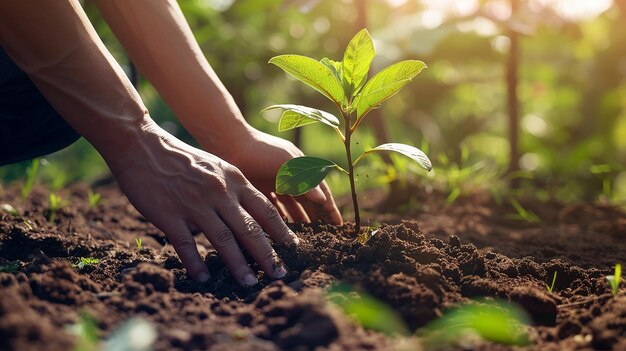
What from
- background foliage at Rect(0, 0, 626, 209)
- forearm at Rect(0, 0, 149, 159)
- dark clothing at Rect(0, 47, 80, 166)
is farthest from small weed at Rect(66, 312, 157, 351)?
background foliage at Rect(0, 0, 626, 209)

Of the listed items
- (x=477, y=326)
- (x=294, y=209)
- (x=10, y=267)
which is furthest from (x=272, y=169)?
(x=477, y=326)

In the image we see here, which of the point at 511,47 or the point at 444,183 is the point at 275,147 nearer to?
the point at 444,183

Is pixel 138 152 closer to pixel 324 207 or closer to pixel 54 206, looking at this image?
pixel 324 207

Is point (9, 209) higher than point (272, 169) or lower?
lower

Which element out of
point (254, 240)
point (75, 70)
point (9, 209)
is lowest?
point (9, 209)

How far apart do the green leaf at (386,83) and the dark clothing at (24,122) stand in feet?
3.85

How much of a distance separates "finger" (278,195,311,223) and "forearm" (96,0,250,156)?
0.86 ft

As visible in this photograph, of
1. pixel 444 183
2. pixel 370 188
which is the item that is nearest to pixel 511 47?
pixel 444 183

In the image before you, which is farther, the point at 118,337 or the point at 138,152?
the point at 138,152

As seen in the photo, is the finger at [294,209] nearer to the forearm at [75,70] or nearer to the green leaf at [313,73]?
the green leaf at [313,73]

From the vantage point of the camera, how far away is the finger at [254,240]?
165cm

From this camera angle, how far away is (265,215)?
1.74 meters

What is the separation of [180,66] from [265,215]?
68cm

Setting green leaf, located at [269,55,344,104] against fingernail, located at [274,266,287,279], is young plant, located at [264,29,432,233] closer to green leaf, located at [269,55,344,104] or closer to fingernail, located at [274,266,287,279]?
green leaf, located at [269,55,344,104]
